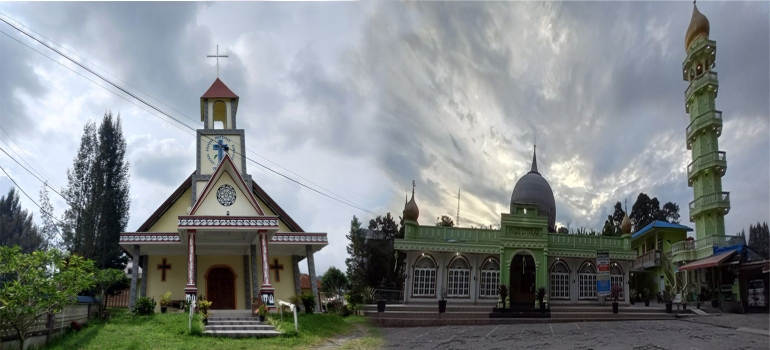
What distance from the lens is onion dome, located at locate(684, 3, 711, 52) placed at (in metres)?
28.4

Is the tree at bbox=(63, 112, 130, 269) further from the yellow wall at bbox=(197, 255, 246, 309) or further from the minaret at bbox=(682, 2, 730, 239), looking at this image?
the minaret at bbox=(682, 2, 730, 239)

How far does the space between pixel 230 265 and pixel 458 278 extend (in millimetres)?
8535

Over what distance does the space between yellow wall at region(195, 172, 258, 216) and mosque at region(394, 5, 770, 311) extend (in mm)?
6339

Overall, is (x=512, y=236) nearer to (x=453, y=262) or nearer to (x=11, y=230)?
(x=453, y=262)

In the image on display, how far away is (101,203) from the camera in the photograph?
2920 cm

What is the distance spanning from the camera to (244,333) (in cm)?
1372

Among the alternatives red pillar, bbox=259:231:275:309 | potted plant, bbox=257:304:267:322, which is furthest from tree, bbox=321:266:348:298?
potted plant, bbox=257:304:267:322

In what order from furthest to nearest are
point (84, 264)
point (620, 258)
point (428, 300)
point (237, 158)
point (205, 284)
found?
point (620, 258)
point (428, 300)
point (237, 158)
point (205, 284)
point (84, 264)

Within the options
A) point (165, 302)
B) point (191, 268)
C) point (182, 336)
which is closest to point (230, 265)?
point (165, 302)

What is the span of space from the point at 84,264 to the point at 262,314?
14.3ft

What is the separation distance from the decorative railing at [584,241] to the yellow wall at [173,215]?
1350 centimetres

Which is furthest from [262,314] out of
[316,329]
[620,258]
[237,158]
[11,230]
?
[11,230]

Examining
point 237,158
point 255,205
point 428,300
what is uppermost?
point 237,158

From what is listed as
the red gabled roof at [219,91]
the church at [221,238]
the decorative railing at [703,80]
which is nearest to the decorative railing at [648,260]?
the decorative railing at [703,80]
